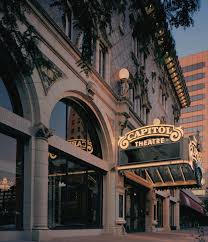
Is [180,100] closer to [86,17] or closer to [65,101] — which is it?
[65,101]

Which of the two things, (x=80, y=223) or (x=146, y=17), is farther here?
(x=80, y=223)

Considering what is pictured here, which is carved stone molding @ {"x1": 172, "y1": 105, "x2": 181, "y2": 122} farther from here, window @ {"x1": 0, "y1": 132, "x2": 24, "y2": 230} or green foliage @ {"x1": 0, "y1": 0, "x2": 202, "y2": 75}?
green foliage @ {"x1": 0, "y1": 0, "x2": 202, "y2": 75}

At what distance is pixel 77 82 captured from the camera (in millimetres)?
18859

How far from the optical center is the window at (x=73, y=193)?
1730cm

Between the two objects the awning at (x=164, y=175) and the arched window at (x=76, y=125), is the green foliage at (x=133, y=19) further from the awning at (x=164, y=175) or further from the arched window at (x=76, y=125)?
the awning at (x=164, y=175)

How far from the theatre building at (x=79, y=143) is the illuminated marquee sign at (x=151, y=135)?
5cm

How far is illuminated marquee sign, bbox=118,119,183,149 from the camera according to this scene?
2259 centimetres

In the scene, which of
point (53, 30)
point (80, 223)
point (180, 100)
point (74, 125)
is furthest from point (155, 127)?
point (180, 100)

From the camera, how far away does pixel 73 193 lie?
1925 centimetres

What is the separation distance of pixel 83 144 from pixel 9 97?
6.95 m

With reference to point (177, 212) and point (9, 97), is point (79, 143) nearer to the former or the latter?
point (9, 97)

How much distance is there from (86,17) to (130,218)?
2264cm

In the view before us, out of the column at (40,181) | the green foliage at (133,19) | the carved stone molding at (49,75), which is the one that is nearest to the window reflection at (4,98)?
the column at (40,181)

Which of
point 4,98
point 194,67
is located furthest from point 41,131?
point 194,67
